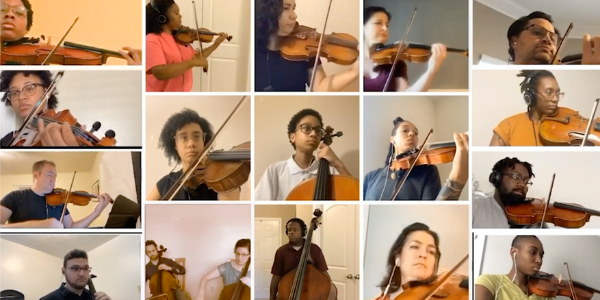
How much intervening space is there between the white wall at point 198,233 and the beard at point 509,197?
1.13 meters

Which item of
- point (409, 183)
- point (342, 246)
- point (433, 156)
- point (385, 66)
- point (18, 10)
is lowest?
point (342, 246)

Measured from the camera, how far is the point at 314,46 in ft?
8.51

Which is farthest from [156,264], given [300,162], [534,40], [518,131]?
[534,40]

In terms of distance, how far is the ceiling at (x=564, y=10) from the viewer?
2.62 meters

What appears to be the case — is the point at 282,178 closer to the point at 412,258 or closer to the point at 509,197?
the point at 412,258

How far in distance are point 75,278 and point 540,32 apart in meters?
2.34

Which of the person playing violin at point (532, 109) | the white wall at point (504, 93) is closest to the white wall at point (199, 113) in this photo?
the white wall at point (504, 93)

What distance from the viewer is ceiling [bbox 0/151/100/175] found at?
8.55 feet

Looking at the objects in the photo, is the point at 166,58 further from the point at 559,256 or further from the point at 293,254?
the point at 559,256

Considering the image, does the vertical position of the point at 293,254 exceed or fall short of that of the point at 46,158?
it falls short

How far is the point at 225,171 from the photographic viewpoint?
2.63 metres

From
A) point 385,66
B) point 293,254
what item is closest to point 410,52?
point 385,66

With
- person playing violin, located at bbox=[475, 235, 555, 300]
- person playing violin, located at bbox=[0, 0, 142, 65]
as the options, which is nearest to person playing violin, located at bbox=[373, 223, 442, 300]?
person playing violin, located at bbox=[475, 235, 555, 300]

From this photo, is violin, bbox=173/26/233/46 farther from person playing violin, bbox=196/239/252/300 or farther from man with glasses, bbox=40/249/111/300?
man with glasses, bbox=40/249/111/300
